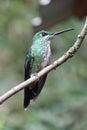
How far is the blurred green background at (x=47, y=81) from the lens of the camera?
5.54 metres

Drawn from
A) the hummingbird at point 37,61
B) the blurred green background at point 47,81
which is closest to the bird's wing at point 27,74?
the hummingbird at point 37,61

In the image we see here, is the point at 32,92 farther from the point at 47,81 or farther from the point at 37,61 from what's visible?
the point at 47,81

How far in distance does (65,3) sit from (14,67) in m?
1.23

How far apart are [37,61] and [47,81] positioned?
3.13 meters

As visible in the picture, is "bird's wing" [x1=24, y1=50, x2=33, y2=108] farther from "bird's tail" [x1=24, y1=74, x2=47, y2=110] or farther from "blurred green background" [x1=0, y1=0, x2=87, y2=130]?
"blurred green background" [x1=0, y1=0, x2=87, y2=130]

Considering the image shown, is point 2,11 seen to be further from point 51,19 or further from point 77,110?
point 77,110

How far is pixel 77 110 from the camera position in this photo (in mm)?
6082

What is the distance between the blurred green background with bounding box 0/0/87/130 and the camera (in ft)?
18.2

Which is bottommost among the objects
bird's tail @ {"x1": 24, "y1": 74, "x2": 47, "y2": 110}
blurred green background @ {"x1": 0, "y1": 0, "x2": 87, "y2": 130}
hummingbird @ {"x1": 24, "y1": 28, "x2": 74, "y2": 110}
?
blurred green background @ {"x1": 0, "y1": 0, "x2": 87, "y2": 130}

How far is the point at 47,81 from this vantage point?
6758 millimetres

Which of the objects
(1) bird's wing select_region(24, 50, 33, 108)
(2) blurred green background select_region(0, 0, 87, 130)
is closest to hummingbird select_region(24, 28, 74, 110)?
(1) bird's wing select_region(24, 50, 33, 108)

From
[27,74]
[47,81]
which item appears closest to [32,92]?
[27,74]

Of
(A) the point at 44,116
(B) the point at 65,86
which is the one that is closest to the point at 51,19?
(B) the point at 65,86

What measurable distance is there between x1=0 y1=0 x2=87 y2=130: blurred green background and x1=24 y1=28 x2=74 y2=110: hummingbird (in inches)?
46.0
